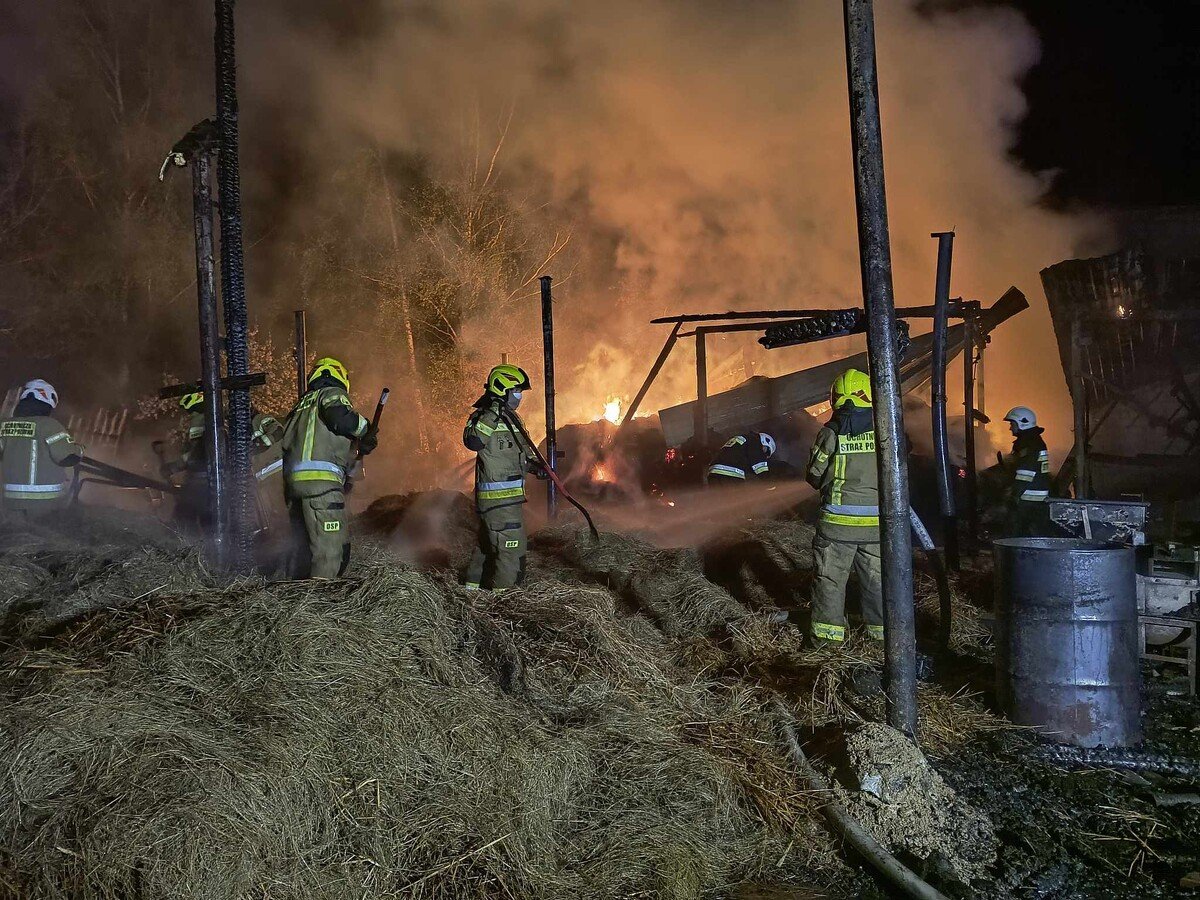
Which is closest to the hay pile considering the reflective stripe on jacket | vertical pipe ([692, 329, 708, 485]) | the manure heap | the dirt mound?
the manure heap

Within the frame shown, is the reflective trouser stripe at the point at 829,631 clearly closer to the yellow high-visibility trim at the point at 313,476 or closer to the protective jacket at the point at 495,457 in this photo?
the protective jacket at the point at 495,457

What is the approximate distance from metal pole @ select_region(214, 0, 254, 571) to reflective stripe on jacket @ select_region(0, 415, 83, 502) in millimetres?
2273

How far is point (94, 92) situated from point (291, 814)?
2377 centimetres

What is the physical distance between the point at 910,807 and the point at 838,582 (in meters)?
2.30

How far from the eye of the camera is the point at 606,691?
4.40 metres

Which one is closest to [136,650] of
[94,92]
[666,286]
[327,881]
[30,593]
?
[327,881]

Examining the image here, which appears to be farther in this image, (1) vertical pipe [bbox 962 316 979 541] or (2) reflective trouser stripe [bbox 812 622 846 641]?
(1) vertical pipe [bbox 962 316 979 541]

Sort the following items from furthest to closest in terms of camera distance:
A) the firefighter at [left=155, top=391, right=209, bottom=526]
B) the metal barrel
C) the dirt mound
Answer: the firefighter at [left=155, top=391, right=209, bottom=526]
the metal barrel
the dirt mound

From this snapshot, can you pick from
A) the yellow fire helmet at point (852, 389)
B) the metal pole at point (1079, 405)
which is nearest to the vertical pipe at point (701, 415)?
the metal pole at point (1079, 405)

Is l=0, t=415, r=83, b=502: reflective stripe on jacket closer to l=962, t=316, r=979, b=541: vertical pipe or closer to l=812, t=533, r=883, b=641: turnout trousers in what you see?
l=812, t=533, r=883, b=641: turnout trousers

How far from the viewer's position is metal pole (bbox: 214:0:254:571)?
671 centimetres

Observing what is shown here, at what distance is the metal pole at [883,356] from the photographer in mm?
4285

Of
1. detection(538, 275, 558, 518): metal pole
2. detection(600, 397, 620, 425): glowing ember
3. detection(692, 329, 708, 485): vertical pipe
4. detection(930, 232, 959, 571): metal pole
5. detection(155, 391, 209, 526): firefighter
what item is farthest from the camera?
detection(600, 397, 620, 425): glowing ember

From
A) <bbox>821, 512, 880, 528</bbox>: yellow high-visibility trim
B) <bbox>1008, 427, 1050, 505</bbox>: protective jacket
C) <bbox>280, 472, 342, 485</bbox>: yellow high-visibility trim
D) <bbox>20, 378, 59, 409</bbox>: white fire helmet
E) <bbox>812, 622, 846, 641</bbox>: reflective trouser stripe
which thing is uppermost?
<bbox>20, 378, 59, 409</bbox>: white fire helmet
